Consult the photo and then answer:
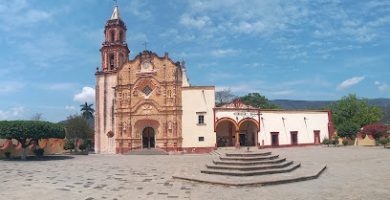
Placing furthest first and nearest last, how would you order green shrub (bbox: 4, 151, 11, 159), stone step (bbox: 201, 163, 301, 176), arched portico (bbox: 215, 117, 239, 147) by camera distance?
arched portico (bbox: 215, 117, 239, 147) → green shrub (bbox: 4, 151, 11, 159) → stone step (bbox: 201, 163, 301, 176)

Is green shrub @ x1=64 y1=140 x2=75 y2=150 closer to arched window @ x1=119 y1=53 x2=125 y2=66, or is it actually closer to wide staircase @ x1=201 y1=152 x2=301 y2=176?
arched window @ x1=119 y1=53 x2=125 y2=66

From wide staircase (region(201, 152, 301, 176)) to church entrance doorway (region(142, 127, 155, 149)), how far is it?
21.4 m

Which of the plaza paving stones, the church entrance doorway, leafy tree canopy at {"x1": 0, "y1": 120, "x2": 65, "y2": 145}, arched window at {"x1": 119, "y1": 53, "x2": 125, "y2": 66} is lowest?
the plaza paving stones

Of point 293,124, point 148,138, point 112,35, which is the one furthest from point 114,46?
point 293,124

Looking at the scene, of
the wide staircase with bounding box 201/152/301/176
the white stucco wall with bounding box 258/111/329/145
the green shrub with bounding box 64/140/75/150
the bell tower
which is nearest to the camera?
the wide staircase with bounding box 201/152/301/176

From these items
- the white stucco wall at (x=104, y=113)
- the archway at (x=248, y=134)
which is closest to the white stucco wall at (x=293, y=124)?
the archway at (x=248, y=134)

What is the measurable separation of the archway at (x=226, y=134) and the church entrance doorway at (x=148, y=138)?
6.77 metres

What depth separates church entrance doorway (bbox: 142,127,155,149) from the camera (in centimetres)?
3853

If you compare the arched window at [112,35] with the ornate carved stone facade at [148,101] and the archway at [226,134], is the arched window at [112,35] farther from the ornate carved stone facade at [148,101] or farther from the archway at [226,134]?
the archway at [226,134]

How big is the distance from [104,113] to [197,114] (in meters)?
10.3

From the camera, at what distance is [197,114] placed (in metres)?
37.0

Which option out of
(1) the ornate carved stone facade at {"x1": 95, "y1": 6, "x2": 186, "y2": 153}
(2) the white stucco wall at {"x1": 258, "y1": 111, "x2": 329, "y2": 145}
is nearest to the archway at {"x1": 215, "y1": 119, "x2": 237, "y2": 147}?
(2) the white stucco wall at {"x1": 258, "y1": 111, "x2": 329, "y2": 145}

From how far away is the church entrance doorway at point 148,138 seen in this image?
38.5 m

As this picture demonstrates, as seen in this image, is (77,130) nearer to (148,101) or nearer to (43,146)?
(43,146)
